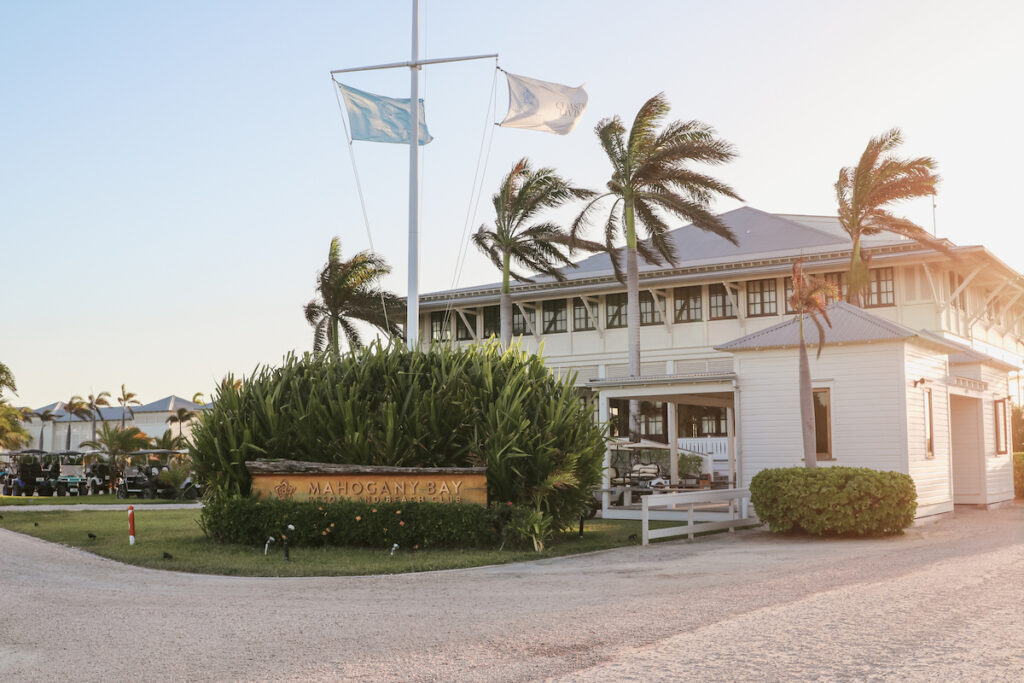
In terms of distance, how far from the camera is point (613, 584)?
1167cm

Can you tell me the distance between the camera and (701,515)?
21125mm

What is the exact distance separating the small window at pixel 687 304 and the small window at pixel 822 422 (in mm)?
15519

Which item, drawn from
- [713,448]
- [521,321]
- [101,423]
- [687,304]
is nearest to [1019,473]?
[713,448]

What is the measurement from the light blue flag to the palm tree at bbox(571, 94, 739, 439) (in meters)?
10.7

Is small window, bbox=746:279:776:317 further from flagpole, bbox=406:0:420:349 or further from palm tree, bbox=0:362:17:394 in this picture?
palm tree, bbox=0:362:17:394

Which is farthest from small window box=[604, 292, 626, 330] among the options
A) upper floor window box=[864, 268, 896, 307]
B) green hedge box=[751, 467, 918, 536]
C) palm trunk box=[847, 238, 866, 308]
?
green hedge box=[751, 467, 918, 536]

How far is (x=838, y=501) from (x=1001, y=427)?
1192 cm

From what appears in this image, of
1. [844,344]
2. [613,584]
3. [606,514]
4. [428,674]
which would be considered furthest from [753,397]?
[428,674]

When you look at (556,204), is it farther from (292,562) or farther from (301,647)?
(301,647)

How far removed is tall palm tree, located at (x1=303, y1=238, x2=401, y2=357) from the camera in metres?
37.1

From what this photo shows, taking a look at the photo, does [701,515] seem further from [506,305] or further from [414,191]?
[506,305]

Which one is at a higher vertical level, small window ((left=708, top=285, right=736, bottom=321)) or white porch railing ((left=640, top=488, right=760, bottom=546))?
small window ((left=708, top=285, right=736, bottom=321))

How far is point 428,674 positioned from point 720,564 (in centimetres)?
784

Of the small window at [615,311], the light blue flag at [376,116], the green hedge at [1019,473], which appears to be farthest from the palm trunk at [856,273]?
the light blue flag at [376,116]
